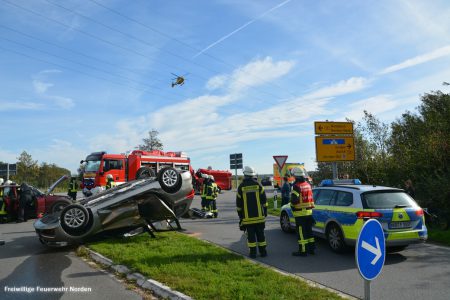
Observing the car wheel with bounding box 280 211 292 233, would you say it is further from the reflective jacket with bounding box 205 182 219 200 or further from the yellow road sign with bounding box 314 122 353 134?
the yellow road sign with bounding box 314 122 353 134

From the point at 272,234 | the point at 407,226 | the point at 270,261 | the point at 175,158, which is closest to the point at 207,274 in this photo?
the point at 270,261

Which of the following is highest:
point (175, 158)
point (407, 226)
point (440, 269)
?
point (175, 158)

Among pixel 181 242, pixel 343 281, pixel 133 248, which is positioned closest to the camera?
pixel 343 281

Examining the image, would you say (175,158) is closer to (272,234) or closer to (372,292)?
(272,234)

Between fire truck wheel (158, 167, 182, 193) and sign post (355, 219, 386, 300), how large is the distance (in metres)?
6.27

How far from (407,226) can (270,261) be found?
9.24 feet

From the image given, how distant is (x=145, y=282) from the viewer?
6055 mm

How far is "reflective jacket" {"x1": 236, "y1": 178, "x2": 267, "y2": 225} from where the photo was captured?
7812 mm

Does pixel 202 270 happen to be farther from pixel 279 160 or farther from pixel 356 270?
pixel 279 160

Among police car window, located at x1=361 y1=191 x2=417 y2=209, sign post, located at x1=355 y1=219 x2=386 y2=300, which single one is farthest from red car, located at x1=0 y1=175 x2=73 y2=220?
sign post, located at x1=355 y1=219 x2=386 y2=300

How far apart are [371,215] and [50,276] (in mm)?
6067

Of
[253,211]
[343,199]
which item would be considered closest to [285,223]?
[343,199]

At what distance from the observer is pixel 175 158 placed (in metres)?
24.9

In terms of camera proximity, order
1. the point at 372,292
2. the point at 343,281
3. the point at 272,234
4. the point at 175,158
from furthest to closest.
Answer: the point at 175,158
the point at 272,234
the point at 343,281
the point at 372,292
